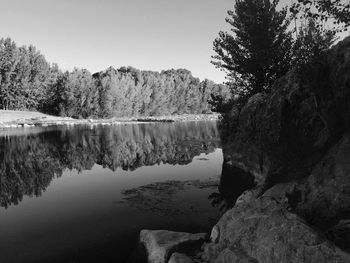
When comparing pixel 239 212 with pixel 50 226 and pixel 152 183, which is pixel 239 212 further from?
pixel 152 183

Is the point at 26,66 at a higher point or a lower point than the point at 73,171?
higher

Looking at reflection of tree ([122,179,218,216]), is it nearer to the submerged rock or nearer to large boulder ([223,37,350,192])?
large boulder ([223,37,350,192])

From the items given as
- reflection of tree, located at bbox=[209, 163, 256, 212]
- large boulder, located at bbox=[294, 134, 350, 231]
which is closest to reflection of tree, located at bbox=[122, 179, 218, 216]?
reflection of tree, located at bbox=[209, 163, 256, 212]

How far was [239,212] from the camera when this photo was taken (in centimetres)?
1043

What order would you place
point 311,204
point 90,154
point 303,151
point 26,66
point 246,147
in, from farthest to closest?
point 26,66, point 90,154, point 246,147, point 303,151, point 311,204

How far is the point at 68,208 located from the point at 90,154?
19.9 m

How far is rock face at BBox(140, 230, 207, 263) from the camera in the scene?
1029 centimetres

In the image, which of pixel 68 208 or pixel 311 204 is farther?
pixel 68 208

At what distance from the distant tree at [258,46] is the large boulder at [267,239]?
701 inches

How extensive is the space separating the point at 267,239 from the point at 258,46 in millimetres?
20589

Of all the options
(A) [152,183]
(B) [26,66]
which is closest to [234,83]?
(A) [152,183]

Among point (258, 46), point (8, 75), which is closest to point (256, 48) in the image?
point (258, 46)

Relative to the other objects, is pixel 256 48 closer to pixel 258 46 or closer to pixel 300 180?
pixel 258 46

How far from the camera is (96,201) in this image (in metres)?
18.8
